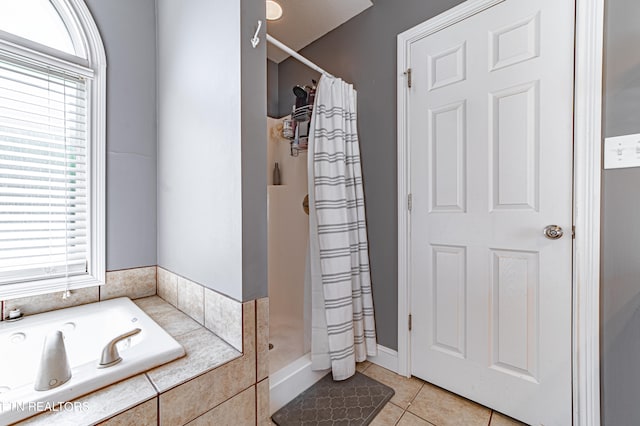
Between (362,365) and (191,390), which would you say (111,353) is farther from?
(362,365)

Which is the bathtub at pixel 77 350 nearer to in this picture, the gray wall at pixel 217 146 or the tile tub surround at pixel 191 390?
the tile tub surround at pixel 191 390

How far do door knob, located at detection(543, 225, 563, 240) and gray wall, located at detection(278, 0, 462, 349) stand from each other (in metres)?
0.71

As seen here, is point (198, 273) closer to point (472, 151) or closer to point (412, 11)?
point (472, 151)

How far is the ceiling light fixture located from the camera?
1.69 metres

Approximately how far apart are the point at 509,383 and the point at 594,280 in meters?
0.61

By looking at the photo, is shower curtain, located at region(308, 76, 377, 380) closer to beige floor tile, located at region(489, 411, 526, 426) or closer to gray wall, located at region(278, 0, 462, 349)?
gray wall, located at region(278, 0, 462, 349)

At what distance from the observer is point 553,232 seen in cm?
110

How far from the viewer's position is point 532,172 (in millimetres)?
1161

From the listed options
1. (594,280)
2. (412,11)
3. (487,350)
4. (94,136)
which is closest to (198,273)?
(94,136)

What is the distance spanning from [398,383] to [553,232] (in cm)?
111

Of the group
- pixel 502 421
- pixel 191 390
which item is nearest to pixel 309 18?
pixel 191 390

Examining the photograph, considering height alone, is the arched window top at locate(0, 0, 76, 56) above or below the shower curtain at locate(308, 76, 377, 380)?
above

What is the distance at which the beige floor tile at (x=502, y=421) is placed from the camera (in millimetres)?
1203

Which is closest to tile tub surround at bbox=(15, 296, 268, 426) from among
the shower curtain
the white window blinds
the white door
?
the shower curtain
